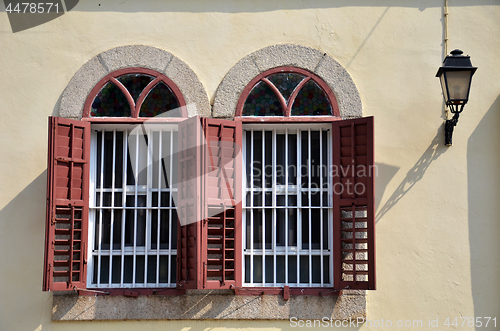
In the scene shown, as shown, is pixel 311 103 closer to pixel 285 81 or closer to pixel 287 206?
pixel 285 81

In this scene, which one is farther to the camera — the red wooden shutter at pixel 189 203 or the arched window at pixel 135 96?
the arched window at pixel 135 96

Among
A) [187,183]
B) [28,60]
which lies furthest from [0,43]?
[187,183]

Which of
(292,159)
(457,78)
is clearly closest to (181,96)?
(292,159)

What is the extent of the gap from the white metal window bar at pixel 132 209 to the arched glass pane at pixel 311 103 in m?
1.46

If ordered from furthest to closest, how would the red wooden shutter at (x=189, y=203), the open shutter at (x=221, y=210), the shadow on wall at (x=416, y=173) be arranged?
the shadow on wall at (x=416, y=173)
the open shutter at (x=221, y=210)
the red wooden shutter at (x=189, y=203)

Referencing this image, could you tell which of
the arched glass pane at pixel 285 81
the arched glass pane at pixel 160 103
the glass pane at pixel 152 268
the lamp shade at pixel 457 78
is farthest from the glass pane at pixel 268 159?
the lamp shade at pixel 457 78

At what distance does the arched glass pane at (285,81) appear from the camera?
235 inches

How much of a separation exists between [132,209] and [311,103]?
7.85ft

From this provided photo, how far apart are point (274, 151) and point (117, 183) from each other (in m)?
1.85

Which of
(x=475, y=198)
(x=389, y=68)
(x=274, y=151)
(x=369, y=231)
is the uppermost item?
(x=389, y=68)

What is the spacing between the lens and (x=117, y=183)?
590cm

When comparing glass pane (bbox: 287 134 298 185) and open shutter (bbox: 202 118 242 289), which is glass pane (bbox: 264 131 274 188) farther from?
open shutter (bbox: 202 118 242 289)

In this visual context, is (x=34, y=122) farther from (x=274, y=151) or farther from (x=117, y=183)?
(x=274, y=151)

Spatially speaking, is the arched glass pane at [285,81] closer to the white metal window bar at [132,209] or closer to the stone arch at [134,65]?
the stone arch at [134,65]
